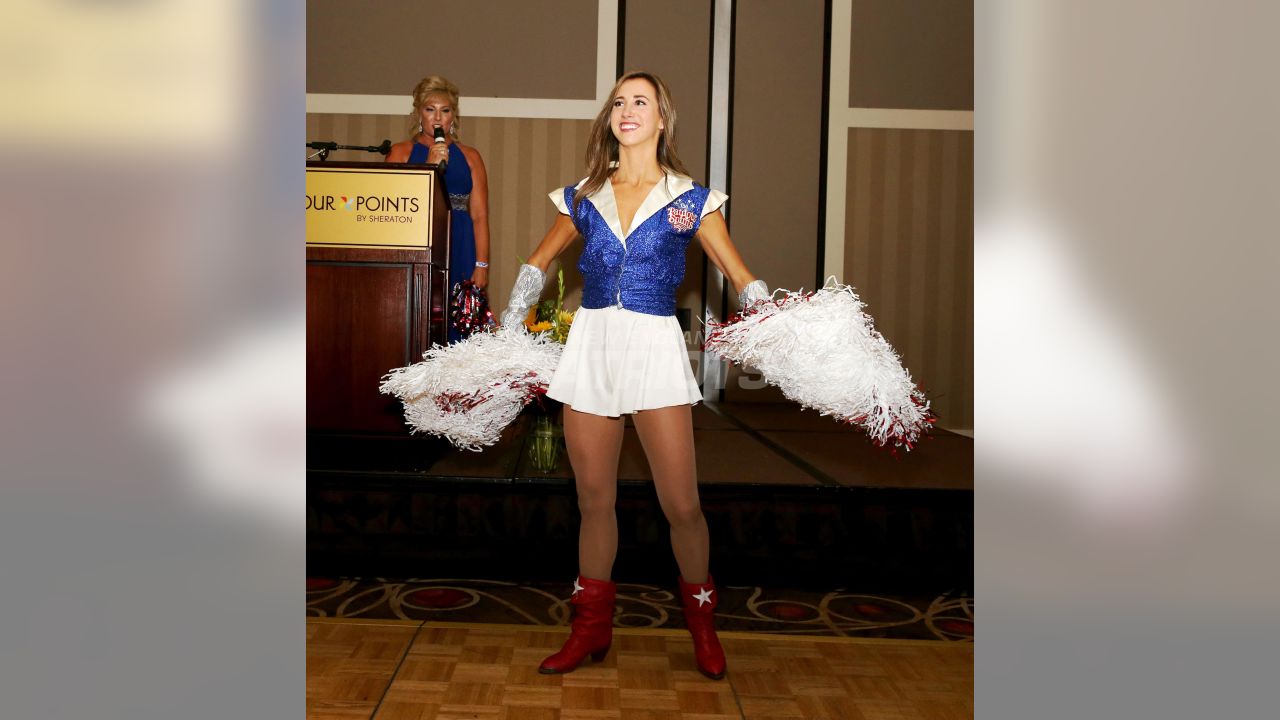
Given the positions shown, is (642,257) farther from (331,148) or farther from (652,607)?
(331,148)

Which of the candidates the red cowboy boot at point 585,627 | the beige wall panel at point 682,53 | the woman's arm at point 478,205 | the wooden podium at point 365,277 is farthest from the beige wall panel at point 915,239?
A: the red cowboy boot at point 585,627

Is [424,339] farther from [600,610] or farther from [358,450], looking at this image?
[600,610]

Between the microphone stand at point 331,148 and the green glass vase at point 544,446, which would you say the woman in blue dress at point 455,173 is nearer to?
the microphone stand at point 331,148

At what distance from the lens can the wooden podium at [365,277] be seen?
3270 mm

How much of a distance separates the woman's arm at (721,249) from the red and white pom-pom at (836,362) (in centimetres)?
16

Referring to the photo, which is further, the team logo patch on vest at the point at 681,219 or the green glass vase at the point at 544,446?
the green glass vase at the point at 544,446

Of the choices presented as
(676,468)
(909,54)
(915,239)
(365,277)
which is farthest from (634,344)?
(909,54)

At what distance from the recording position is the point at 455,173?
14.1 feet

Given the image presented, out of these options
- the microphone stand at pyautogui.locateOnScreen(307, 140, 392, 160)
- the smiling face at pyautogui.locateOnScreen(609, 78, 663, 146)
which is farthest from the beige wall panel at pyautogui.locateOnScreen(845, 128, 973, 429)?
the smiling face at pyautogui.locateOnScreen(609, 78, 663, 146)

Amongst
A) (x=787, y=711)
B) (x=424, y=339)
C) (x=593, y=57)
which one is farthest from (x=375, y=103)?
(x=787, y=711)

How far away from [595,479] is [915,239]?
187 inches

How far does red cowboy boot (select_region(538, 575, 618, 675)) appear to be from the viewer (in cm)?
219
